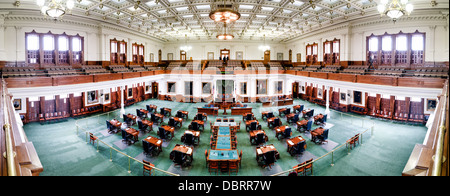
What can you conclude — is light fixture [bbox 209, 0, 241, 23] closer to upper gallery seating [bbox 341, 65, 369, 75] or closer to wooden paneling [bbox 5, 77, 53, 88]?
wooden paneling [bbox 5, 77, 53, 88]

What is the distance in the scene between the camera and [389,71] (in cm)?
1424

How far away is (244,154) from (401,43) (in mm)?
15626

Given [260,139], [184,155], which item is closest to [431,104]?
[260,139]

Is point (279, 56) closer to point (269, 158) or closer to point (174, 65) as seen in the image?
point (174, 65)

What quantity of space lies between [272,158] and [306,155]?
219 cm

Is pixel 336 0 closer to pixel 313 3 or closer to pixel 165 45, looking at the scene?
pixel 313 3

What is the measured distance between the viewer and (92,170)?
7535 millimetres

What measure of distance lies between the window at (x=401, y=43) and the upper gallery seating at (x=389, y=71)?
1616 millimetres

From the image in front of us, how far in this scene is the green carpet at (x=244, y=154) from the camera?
762 cm

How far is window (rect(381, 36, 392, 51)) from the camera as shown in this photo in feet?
51.0

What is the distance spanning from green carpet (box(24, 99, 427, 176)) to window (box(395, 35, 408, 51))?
6045 millimetres

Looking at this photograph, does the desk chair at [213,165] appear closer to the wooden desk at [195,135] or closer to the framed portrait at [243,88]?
the wooden desk at [195,135]

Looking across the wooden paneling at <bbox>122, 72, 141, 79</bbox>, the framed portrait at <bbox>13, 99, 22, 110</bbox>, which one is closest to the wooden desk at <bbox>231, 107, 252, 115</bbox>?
the wooden paneling at <bbox>122, 72, 141, 79</bbox>

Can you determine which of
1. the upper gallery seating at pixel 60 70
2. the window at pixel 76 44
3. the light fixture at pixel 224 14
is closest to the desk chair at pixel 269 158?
the light fixture at pixel 224 14
